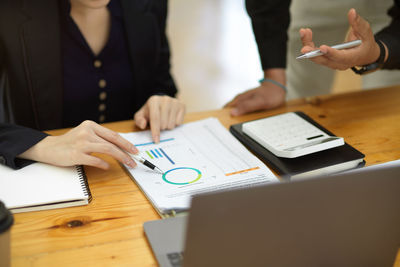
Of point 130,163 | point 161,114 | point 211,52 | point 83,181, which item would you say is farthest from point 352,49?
point 211,52

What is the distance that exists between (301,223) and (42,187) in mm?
503

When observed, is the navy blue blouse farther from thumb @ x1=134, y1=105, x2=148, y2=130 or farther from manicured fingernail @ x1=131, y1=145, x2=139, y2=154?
manicured fingernail @ x1=131, y1=145, x2=139, y2=154

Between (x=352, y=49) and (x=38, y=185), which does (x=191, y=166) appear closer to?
(x=38, y=185)

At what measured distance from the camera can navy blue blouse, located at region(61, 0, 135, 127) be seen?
135 centimetres

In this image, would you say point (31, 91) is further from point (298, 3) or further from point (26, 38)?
point (298, 3)

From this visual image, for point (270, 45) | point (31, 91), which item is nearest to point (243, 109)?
point (270, 45)

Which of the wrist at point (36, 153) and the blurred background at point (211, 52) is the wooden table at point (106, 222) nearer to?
the wrist at point (36, 153)

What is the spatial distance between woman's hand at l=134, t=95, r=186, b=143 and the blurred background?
5.55ft

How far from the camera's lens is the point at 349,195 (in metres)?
0.58

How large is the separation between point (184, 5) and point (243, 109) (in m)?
3.41

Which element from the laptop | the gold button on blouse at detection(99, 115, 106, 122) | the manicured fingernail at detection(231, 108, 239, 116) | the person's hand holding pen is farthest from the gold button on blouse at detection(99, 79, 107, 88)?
the laptop

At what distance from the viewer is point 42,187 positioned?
851 millimetres

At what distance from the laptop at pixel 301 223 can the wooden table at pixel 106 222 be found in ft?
0.37

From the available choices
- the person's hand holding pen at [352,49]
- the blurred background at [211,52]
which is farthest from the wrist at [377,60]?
the blurred background at [211,52]
